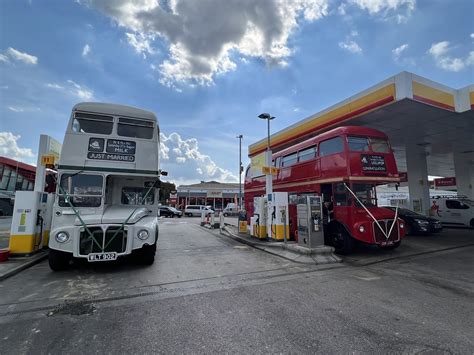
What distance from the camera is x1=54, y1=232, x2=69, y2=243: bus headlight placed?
5504 mm

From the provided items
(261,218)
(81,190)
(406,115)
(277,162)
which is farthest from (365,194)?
(81,190)

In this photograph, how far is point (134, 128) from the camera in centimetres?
733

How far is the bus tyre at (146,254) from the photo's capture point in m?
6.53

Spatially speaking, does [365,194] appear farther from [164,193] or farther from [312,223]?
[164,193]

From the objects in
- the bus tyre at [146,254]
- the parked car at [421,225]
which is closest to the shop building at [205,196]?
the parked car at [421,225]

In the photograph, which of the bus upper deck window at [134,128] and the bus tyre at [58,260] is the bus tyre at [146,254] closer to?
the bus tyre at [58,260]

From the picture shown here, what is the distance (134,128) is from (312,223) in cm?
606

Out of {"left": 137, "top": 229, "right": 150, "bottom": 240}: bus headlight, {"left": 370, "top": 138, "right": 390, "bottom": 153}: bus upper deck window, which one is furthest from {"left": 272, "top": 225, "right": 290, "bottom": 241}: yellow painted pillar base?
{"left": 137, "top": 229, "right": 150, "bottom": 240}: bus headlight

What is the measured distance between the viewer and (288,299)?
4.41 m

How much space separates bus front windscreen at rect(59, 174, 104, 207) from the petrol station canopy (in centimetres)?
930

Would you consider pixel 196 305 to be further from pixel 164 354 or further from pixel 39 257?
pixel 39 257

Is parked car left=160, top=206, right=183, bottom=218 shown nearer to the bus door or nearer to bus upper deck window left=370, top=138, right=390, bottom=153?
the bus door

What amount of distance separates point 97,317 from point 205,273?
2.75 metres

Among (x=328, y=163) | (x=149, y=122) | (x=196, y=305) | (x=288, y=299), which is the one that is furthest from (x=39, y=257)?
(x=328, y=163)
